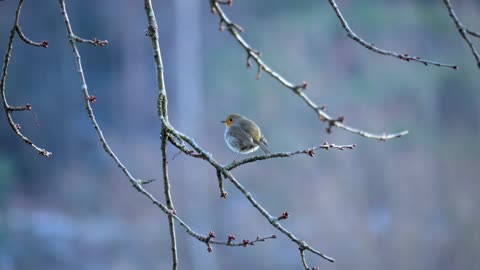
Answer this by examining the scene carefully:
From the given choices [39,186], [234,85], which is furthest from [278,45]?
[39,186]

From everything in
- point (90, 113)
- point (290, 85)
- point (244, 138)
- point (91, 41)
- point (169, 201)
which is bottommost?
point (290, 85)

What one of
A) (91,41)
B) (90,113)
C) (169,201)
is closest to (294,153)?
(169,201)

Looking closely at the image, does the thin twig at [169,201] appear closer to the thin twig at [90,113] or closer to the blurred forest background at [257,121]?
the thin twig at [90,113]

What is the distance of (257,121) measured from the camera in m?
19.0

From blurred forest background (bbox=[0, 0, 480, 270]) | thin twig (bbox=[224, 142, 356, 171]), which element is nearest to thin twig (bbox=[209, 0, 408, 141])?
thin twig (bbox=[224, 142, 356, 171])

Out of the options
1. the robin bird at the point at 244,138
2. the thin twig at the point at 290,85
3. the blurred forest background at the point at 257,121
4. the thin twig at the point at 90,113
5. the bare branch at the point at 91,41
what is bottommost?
the thin twig at the point at 290,85

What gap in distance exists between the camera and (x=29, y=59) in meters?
20.4

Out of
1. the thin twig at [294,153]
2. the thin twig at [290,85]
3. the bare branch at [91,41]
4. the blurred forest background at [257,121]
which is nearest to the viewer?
the thin twig at [290,85]

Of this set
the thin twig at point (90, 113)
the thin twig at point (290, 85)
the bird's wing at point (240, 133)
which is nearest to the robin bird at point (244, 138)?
the bird's wing at point (240, 133)

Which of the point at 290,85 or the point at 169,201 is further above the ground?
the point at 169,201

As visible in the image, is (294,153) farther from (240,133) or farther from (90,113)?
(240,133)

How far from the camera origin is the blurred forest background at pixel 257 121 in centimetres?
1855

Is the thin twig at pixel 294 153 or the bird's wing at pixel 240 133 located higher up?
the bird's wing at pixel 240 133

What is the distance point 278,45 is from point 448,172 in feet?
16.2
